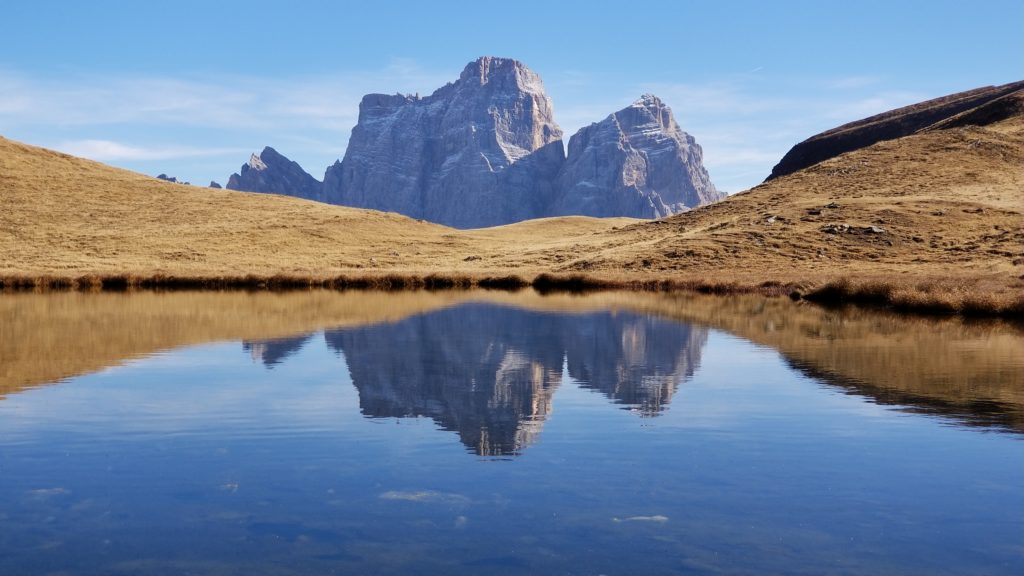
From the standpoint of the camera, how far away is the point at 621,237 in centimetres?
10512

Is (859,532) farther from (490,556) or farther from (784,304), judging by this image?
(784,304)

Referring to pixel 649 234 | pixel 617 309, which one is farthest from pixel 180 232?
pixel 617 309

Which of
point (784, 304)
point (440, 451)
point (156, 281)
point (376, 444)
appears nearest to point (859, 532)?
point (440, 451)

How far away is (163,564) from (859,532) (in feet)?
25.4

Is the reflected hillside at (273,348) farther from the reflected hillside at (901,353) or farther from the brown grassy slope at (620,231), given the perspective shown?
the brown grassy slope at (620,231)

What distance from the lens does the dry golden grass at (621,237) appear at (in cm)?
6456

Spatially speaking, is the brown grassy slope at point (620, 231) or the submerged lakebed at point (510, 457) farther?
the brown grassy slope at point (620, 231)

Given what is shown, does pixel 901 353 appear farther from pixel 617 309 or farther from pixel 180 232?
pixel 180 232

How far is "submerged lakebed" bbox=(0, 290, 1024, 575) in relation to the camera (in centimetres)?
947

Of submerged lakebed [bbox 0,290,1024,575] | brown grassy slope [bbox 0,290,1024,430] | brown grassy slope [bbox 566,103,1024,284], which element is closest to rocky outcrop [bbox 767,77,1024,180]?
brown grassy slope [bbox 566,103,1024,284]

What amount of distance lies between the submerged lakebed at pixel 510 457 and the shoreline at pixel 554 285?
17.2 m

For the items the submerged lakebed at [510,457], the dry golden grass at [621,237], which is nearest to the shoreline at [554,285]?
the dry golden grass at [621,237]

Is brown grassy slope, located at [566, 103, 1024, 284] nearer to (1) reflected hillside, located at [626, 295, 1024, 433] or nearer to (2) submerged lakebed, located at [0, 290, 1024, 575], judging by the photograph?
(1) reflected hillside, located at [626, 295, 1024, 433]

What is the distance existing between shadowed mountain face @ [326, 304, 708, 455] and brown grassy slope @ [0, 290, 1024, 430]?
3.48 m
